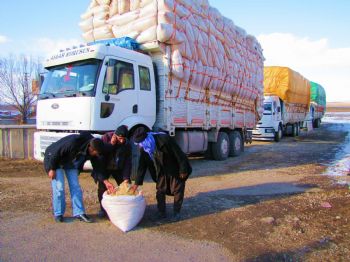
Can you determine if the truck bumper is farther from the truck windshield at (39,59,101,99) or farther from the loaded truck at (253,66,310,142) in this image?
the truck windshield at (39,59,101,99)

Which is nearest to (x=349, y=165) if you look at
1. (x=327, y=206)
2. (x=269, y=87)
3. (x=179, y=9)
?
(x=327, y=206)

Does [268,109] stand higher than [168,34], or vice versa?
[168,34]

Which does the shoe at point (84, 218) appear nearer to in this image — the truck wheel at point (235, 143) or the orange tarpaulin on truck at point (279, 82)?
the truck wheel at point (235, 143)

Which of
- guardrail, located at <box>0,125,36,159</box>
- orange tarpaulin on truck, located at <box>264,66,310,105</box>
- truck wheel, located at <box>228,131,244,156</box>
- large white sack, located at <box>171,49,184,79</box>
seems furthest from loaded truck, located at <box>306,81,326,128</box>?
guardrail, located at <box>0,125,36,159</box>

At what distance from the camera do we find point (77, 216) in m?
4.70

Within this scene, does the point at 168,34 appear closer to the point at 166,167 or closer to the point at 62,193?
the point at 166,167

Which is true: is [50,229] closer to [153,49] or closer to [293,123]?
[153,49]

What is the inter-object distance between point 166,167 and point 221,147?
20.9ft

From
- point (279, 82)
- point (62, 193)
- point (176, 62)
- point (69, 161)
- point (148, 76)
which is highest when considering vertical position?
point (279, 82)

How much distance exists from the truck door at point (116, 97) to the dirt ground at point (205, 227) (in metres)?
1.44

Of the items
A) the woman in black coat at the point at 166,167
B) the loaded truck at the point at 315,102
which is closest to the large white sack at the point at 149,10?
the woman in black coat at the point at 166,167

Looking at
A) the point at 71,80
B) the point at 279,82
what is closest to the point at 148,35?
the point at 71,80

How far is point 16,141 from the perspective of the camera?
10.2 metres

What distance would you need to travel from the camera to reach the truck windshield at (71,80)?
21.6 ft
